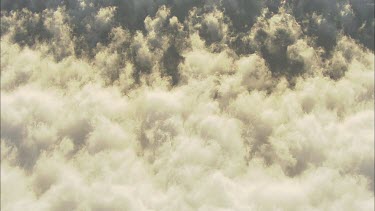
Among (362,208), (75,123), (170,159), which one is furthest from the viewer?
(75,123)

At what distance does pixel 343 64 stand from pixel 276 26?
1784 millimetres

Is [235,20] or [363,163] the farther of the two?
[235,20]

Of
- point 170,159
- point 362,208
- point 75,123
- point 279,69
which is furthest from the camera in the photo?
point 279,69

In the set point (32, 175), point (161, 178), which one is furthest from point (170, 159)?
point (32, 175)

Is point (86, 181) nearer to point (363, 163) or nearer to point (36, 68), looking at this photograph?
point (36, 68)

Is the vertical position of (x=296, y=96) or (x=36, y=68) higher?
(x=36, y=68)

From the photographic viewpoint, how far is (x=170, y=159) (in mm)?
8578

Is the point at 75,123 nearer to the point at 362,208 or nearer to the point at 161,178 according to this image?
the point at 161,178

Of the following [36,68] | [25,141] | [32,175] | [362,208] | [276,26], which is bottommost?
[362,208]

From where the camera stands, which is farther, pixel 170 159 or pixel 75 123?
pixel 75 123

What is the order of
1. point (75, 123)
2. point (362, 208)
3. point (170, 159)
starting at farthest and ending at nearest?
point (75, 123)
point (170, 159)
point (362, 208)

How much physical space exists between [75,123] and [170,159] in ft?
7.53

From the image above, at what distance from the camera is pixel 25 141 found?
912cm

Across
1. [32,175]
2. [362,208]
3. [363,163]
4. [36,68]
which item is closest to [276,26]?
[363,163]
